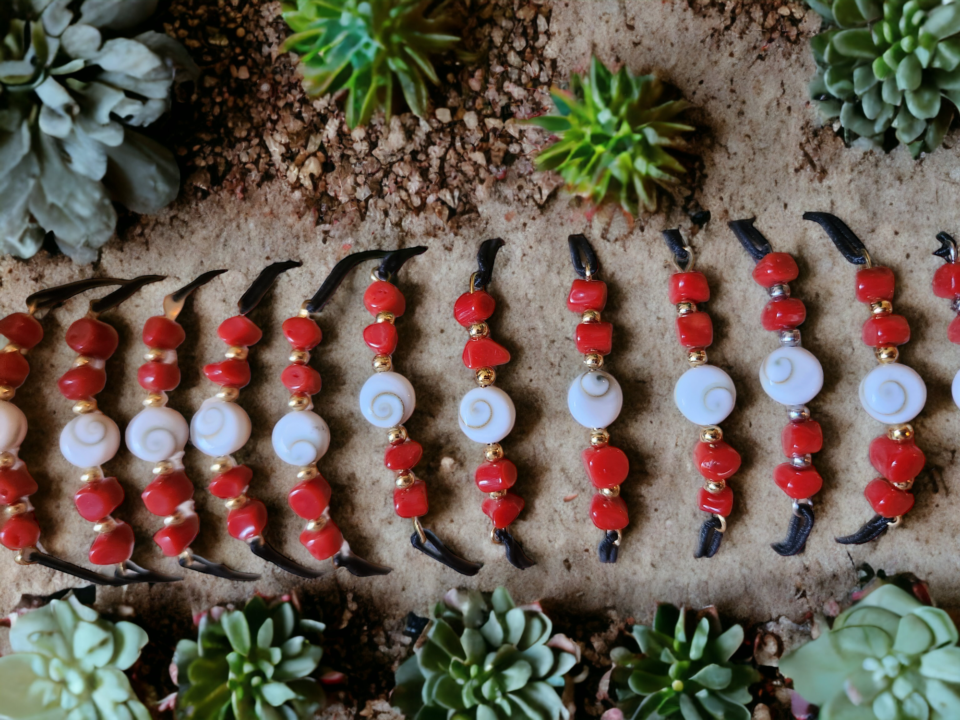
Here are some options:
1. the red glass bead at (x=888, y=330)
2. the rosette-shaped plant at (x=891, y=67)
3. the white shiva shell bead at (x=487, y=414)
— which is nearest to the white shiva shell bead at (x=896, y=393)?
the red glass bead at (x=888, y=330)

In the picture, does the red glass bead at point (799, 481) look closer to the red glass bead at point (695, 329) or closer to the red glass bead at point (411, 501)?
the red glass bead at point (695, 329)

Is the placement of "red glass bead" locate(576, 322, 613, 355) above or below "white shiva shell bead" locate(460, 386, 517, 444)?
above

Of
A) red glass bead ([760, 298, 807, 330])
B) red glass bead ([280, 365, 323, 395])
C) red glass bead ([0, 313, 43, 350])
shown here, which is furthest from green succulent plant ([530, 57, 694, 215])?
red glass bead ([0, 313, 43, 350])

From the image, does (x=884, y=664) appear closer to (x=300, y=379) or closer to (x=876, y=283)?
(x=876, y=283)

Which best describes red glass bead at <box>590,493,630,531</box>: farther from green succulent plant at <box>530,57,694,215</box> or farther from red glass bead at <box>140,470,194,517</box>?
red glass bead at <box>140,470,194,517</box>

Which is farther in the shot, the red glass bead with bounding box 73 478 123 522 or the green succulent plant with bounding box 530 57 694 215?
the red glass bead with bounding box 73 478 123 522

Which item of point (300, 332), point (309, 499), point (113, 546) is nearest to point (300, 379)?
point (300, 332)

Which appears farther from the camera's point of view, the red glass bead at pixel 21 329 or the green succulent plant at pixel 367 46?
the red glass bead at pixel 21 329
